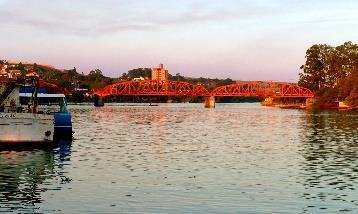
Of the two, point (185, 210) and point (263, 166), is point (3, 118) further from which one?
point (185, 210)

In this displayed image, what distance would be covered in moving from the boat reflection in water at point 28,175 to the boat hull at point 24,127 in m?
1.45

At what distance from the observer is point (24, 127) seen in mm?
61562

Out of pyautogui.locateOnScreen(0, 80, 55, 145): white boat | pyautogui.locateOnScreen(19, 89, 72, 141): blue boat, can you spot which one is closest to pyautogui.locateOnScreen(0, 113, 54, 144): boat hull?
pyautogui.locateOnScreen(0, 80, 55, 145): white boat

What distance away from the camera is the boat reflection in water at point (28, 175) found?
1321 inches

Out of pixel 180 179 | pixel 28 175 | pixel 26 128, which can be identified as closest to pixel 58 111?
pixel 26 128

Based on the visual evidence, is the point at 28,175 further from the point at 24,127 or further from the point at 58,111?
the point at 58,111

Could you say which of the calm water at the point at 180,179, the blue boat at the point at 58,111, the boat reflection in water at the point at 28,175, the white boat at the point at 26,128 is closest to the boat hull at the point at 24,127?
the white boat at the point at 26,128

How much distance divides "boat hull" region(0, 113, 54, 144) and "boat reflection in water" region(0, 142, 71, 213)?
1.45m

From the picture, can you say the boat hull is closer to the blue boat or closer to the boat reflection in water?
the boat reflection in water

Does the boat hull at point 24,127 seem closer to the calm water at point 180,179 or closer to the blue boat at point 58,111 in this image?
the calm water at point 180,179

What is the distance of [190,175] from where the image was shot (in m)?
44.8

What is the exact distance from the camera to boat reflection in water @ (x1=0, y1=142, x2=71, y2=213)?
33562mm

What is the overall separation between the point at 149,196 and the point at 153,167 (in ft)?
47.0

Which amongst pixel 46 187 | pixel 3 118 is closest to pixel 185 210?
pixel 46 187
